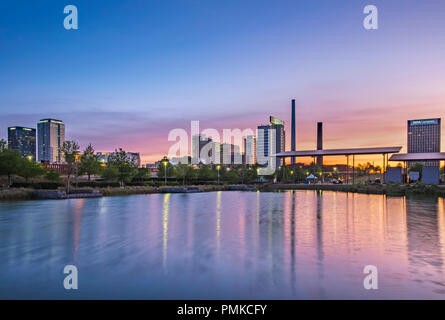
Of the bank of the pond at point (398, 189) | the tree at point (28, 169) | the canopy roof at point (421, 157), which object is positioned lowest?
the bank of the pond at point (398, 189)

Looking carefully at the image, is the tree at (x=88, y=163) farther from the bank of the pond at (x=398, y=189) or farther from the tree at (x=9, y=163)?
the bank of the pond at (x=398, y=189)

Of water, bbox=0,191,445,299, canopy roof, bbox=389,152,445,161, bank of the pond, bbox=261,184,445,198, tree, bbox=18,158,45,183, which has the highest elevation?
canopy roof, bbox=389,152,445,161

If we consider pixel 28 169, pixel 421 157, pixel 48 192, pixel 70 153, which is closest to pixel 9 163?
pixel 28 169

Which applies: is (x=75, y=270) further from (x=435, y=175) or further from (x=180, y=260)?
(x=435, y=175)

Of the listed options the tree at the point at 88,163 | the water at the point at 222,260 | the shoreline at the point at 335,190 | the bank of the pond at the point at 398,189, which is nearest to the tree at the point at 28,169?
the tree at the point at 88,163

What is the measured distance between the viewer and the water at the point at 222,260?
24.5ft

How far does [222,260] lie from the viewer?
10.0 metres

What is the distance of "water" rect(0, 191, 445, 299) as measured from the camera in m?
7.46

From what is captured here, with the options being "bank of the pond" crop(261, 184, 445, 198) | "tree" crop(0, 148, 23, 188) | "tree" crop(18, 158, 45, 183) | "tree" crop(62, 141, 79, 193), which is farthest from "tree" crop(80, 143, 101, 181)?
"bank of the pond" crop(261, 184, 445, 198)

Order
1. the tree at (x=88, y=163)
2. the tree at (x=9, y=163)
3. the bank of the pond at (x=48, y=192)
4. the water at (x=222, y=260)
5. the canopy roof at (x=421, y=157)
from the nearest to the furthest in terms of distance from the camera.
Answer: the water at (x=222, y=260)
the bank of the pond at (x=48, y=192)
the tree at (x=9, y=163)
the tree at (x=88, y=163)
the canopy roof at (x=421, y=157)

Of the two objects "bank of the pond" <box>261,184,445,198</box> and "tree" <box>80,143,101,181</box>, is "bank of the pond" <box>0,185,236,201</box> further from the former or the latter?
"bank of the pond" <box>261,184,445,198</box>

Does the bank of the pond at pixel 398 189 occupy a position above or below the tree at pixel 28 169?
below

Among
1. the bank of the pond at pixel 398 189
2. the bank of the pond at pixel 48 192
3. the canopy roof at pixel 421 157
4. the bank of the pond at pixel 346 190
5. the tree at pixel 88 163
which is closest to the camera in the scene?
the bank of the pond at pixel 48 192
